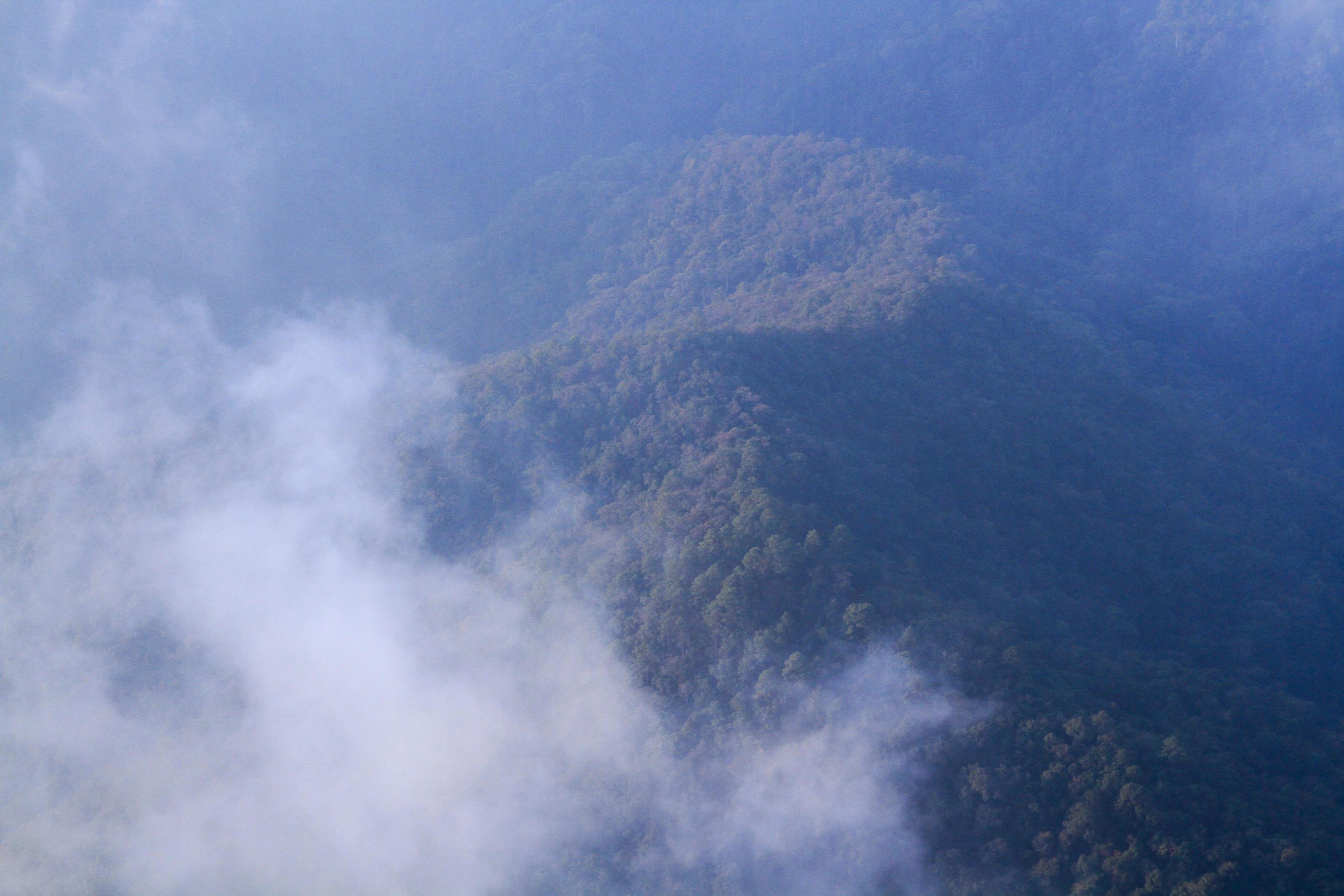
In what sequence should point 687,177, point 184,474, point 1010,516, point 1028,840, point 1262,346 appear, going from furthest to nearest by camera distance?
point 687,177 < point 1262,346 < point 184,474 < point 1010,516 < point 1028,840

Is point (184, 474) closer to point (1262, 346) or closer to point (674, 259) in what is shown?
point (674, 259)

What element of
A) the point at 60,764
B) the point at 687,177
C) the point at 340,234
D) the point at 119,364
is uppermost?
the point at 340,234

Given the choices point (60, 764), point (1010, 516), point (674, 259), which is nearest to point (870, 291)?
point (1010, 516)

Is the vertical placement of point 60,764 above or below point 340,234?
below

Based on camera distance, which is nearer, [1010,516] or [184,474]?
[1010,516]

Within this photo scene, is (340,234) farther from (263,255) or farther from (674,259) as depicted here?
(674,259)

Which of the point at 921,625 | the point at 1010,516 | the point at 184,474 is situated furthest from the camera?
the point at 184,474
